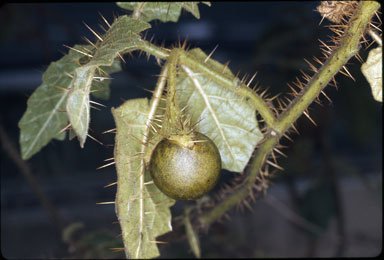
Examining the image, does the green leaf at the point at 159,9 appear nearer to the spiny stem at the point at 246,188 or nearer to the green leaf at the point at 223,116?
the green leaf at the point at 223,116

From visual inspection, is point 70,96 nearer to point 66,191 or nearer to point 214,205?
point 214,205

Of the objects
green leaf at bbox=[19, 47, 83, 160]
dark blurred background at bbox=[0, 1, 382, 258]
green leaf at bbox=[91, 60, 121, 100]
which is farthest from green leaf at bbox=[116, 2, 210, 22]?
dark blurred background at bbox=[0, 1, 382, 258]

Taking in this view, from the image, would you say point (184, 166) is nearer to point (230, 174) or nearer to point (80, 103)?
point (80, 103)

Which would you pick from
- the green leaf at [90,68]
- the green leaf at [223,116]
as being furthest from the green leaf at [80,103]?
the green leaf at [223,116]

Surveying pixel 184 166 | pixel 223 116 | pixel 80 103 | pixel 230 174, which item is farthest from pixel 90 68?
pixel 230 174

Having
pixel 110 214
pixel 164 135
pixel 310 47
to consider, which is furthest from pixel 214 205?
pixel 110 214

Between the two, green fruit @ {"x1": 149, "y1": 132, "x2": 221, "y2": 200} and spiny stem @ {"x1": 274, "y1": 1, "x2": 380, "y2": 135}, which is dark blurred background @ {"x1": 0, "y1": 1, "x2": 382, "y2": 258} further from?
spiny stem @ {"x1": 274, "y1": 1, "x2": 380, "y2": 135}
